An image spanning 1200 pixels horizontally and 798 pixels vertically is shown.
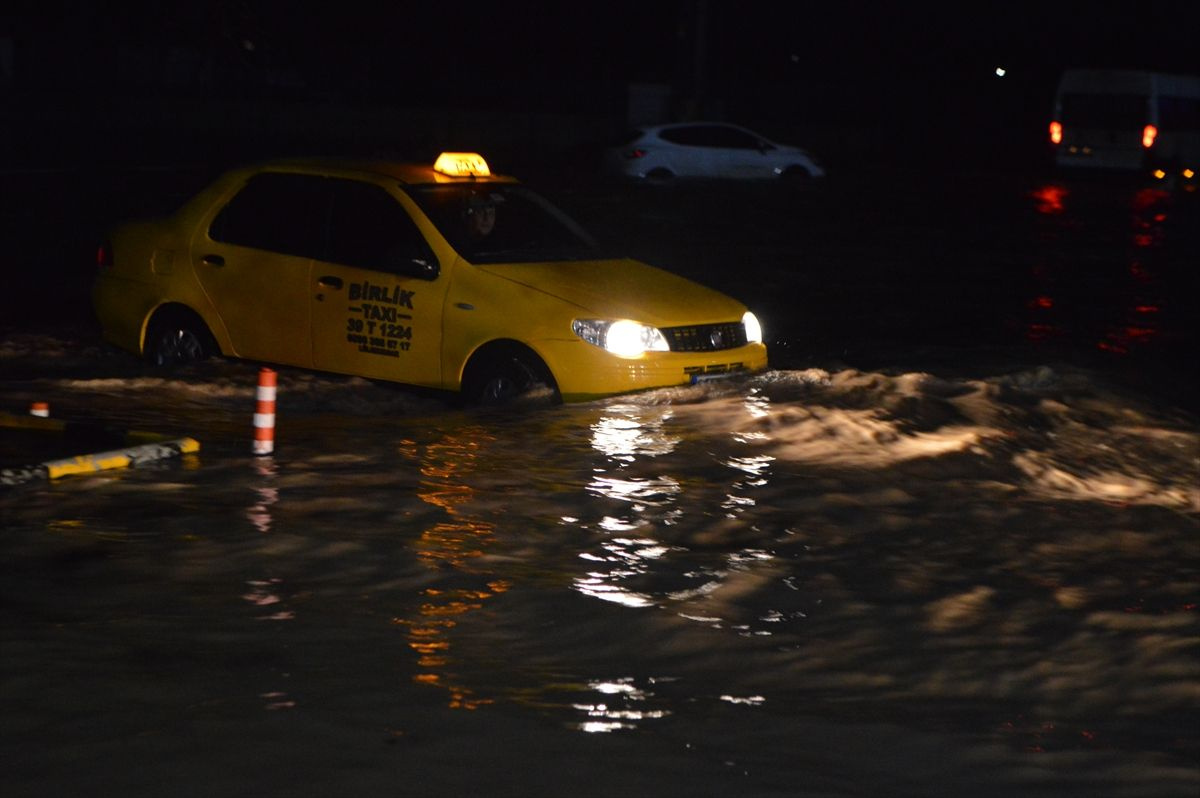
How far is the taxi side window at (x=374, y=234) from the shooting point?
34.2ft

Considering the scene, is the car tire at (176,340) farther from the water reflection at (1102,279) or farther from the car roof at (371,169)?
the water reflection at (1102,279)

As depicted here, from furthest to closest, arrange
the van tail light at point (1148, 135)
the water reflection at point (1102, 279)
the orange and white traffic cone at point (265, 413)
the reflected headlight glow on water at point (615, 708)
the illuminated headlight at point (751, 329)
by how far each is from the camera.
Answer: the van tail light at point (1148, 135)
the water reflection at point (1102, 279)
the illuminated headlight at point (751, 329)
the orange and white traffic cone at point (265, 413)
the reflected headlight glow on water at point (615, 708)

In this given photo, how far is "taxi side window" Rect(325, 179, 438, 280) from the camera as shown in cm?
1043

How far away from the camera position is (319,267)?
10688mm

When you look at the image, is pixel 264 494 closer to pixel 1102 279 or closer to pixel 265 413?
pixel 265 413

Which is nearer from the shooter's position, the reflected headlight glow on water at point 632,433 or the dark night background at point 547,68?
the reflected headlight glow on water at point 632,433

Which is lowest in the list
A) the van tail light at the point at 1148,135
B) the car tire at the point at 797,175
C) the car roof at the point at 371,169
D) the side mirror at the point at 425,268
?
the side mirror at the point at 425,268

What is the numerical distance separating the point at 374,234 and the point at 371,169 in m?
0.48

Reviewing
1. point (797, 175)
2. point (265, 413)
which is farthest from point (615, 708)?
point (797, 175)

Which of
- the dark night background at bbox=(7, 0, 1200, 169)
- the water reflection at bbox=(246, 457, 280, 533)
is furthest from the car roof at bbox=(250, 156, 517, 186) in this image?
the dark night background at bbox=(7, 0, 1200, 169)

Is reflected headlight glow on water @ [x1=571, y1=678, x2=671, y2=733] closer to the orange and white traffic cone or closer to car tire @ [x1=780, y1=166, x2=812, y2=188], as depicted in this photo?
the orange and white traffic cone

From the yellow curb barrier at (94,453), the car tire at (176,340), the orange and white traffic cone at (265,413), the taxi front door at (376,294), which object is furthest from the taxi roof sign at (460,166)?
the yellow curb barrier at (94,453)

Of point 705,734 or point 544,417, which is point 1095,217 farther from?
point 705,734

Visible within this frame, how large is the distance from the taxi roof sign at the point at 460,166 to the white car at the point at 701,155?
2219 centimetres
